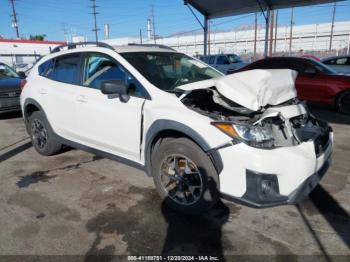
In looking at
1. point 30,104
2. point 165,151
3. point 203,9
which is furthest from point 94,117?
point 203,9

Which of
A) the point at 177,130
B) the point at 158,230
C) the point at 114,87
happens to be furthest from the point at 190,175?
the point at 114,87

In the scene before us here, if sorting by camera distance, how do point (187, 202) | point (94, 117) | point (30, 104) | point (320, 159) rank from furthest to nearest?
point (30, 104) < point (94, 117) < point (187, 202) < point (320, 159)

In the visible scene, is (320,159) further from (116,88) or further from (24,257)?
(24,257)

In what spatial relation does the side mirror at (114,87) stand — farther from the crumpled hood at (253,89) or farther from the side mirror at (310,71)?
the side mirror at (310,71)

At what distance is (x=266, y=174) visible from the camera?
2.71 meters

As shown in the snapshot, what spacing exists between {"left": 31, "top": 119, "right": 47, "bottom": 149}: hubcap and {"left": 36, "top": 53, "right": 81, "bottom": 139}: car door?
1.27 feet

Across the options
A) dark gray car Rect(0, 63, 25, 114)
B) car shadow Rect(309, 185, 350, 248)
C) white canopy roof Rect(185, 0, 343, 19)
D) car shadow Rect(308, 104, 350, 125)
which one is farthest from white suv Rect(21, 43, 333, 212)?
white canopy roof Rect(185, 0, 343, 19)

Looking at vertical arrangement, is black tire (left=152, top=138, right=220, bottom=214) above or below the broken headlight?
below

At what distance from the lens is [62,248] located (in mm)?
2830

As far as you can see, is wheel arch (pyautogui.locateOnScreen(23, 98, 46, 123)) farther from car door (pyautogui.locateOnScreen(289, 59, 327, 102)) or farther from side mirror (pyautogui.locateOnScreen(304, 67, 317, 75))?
side mirror (pyautogui.locateOnScreen(304, 67, 317, 75))

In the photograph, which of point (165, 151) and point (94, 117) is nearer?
point (165, 151)

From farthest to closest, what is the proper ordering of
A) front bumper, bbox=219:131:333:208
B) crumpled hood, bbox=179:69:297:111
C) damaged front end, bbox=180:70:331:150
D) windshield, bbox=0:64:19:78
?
windshield, bbox=0:64:19:78, crumpled hood, bbox=179:69:297:111, damaged front end, bbox=180:70:331:150, front bumper, bbox=219:131:333:208

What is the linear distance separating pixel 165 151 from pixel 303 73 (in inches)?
270

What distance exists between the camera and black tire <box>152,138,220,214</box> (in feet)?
9.88
